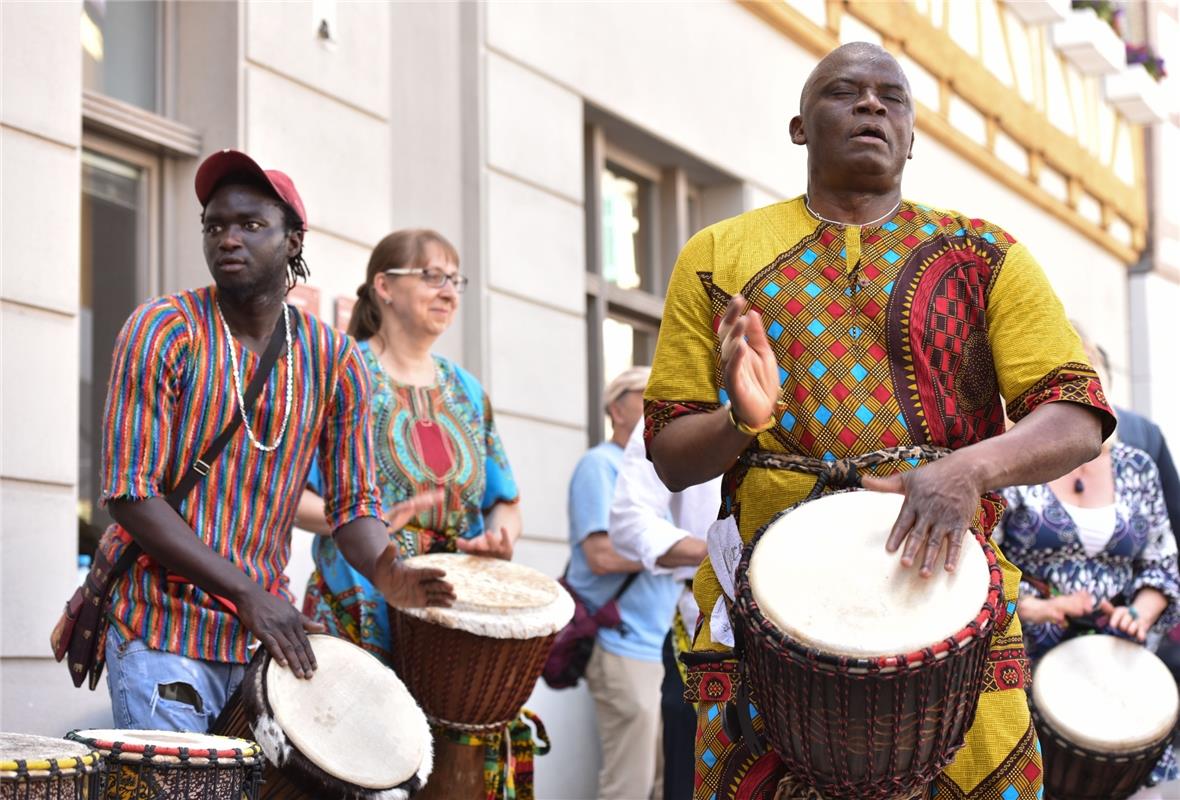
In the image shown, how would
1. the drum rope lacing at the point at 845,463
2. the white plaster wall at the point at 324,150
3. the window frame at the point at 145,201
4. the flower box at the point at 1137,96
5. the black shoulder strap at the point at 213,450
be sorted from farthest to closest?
the flower box at the point at 1137,96 → the white plaster wall at the point at 324,150 → the window frame at the point at 145,201 → the black shoulder strap at the point at 213,450 → the drum rope lacing at the point at 845,463

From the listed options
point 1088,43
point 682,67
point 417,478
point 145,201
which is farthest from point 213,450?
point 1088,43

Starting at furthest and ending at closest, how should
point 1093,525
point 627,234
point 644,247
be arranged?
point 644,247, point 627,234, point 1093,525

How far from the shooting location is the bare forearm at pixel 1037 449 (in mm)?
3064

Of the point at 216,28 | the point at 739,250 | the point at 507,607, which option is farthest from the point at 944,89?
the point at 739,250

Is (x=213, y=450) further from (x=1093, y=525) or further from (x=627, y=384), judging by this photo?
(x=1093, y=525)

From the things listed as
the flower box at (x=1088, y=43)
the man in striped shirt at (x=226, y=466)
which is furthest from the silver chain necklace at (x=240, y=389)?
the flower box at (x=1088, y=43)

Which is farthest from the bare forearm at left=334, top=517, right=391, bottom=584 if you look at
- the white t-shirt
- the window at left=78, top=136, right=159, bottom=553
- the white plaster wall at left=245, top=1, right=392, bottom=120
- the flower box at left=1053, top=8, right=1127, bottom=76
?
the flower box at left=1053, top=8, right=1127, bottom=76

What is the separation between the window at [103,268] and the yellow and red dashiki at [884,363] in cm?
356

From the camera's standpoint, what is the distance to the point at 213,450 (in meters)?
4.34

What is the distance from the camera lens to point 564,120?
8945 mm

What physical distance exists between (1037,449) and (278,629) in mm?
1929

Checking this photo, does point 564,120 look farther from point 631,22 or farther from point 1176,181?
point 1176,181

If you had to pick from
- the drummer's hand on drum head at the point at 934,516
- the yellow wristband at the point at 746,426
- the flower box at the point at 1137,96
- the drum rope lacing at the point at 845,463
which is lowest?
the drummer's hand on drum head at the point at 934,516

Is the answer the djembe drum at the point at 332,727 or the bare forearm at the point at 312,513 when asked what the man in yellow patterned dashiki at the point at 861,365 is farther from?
the bare forearm at the point at 312,513
